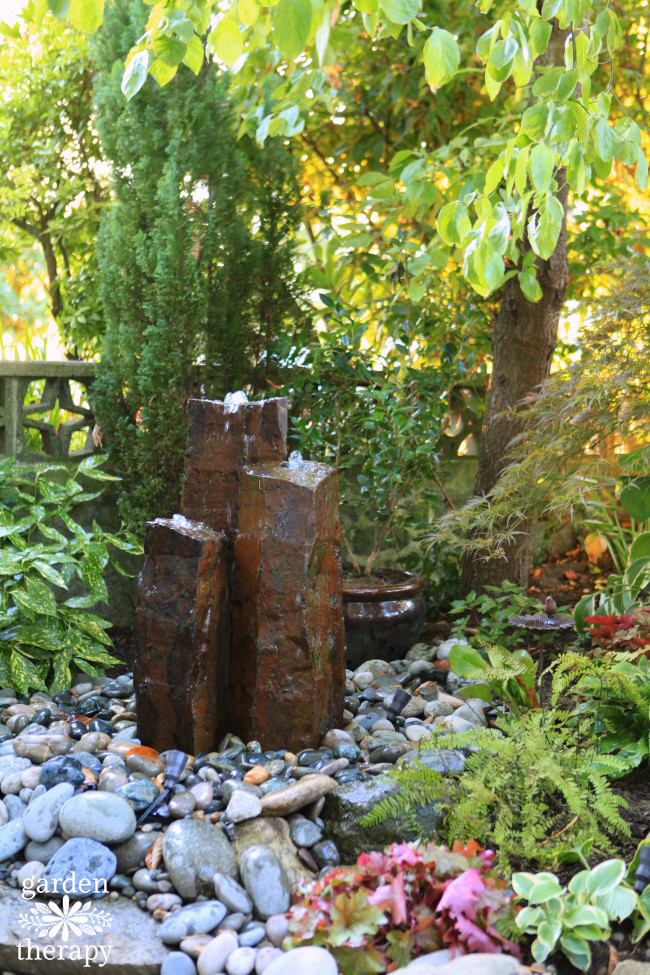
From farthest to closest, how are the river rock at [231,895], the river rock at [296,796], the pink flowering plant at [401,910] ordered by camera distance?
the river rock at [296,796] < the river rock at [231,895] < the pink flowering plant at [401,910]

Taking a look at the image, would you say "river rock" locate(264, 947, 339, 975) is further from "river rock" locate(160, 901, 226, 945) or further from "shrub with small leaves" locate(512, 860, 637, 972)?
"shrub with small leaves" locate(512, 860, 637, 972)

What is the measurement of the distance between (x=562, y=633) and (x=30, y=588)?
89.8 inches

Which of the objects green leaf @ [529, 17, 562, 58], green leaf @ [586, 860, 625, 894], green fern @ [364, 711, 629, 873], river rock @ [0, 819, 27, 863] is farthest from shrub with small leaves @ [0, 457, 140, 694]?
green leaf @ [529, 17, 562, 58]

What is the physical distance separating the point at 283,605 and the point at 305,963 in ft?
3.73

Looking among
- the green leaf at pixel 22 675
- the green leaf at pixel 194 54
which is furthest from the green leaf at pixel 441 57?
the green leaf at pixel 22 675

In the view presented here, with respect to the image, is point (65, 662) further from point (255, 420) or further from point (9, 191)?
point (9, 191)

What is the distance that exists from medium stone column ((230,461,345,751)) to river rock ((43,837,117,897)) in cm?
73

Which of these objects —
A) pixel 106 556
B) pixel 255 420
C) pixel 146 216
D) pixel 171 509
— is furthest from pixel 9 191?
pixel 255 420

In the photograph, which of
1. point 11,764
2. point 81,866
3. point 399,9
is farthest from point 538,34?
point 11,764

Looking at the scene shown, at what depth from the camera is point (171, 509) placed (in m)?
4.45

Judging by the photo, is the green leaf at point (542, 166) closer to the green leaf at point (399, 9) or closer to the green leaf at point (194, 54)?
the green leaf at point (399, 9)

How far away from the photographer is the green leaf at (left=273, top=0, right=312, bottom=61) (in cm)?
167

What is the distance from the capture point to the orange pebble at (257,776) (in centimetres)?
264

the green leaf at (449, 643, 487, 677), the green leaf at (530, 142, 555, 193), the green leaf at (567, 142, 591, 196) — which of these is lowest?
the green leaf at (449, 643, 487, 677)
